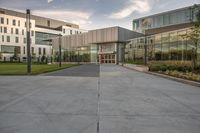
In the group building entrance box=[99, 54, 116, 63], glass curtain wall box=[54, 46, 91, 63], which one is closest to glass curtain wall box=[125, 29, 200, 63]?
building entrance box=[99, 54, 116, 63]

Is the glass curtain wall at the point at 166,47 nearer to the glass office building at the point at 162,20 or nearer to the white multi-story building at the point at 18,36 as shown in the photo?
the glass office building at the point at 162,20

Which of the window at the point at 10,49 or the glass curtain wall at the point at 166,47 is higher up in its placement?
the window at the point at 10,49

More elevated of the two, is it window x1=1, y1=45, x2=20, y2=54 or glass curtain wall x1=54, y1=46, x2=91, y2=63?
window x1=1, y1=45, x2=20, y2=54

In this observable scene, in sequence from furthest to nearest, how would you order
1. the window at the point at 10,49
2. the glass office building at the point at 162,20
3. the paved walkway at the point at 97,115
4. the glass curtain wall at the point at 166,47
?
1. the window at the point at 10,49
2. the glass office building at the point at 162,20
3. the glass curtain wall at the point at 166,47
4. the paved walkway at the point at 97,115

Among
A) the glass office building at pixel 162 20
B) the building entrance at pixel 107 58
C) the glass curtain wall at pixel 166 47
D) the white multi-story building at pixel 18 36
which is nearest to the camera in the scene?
the glass curtain wall at pixel 166 47

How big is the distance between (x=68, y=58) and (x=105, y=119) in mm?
68326

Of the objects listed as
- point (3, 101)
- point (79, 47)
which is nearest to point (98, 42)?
point (79, 47)

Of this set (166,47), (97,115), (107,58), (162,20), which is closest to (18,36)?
(107,58)

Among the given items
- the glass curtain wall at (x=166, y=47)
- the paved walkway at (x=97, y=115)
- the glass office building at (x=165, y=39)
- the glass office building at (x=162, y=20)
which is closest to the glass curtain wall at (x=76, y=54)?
the glass office building at (x=165, y=39)

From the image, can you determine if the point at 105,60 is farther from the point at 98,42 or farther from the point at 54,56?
the point at 54,56

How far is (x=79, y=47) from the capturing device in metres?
68.2

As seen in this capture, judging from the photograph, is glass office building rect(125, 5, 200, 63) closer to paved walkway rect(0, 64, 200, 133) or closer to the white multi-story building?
paved walkway rect(0, 64, 200, 133)

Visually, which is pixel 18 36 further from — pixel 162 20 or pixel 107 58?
pixel 162 20

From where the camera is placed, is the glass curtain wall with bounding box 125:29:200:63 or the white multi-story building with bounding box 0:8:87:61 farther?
the white multi-story building with bounding box 0:8:87:61
